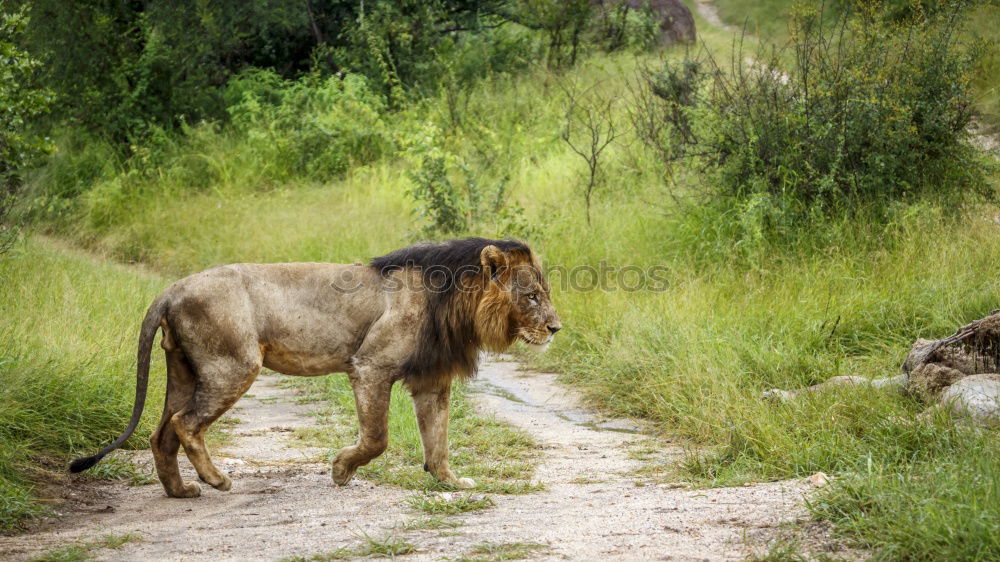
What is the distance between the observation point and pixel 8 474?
4836 millimetres

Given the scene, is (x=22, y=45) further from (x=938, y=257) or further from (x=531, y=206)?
(x=938, y=257)

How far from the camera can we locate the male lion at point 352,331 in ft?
16.1

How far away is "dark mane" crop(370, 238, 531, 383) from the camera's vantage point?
16.9ft

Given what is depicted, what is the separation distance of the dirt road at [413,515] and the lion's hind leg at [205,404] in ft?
0.94

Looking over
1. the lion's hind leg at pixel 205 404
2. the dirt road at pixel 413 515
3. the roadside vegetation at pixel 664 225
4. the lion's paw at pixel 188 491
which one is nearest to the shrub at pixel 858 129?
the roadside vegetation at pixel 664 225

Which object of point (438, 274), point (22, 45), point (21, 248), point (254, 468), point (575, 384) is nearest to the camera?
point (438, 274)

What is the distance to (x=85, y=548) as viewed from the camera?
3.93 m

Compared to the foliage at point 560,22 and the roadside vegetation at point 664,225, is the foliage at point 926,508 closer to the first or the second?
the roadside vegetation at point 664,225

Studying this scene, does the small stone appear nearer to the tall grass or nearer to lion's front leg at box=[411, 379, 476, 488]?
lion's front leg at box=[411, 379, 476, 488]

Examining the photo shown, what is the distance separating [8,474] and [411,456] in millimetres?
2156

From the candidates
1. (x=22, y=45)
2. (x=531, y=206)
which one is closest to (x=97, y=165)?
(x=22, y=45)

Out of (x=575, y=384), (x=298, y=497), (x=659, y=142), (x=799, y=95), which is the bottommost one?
(x=575, y=384)

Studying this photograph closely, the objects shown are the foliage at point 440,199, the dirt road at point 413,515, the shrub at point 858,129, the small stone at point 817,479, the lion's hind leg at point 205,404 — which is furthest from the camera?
the foliage at point 440,199

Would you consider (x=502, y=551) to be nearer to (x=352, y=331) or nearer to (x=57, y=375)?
(x=352, y=331)
